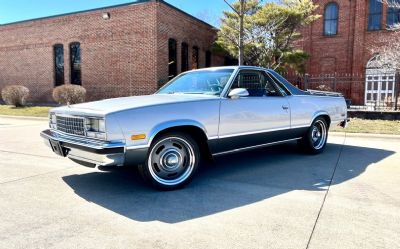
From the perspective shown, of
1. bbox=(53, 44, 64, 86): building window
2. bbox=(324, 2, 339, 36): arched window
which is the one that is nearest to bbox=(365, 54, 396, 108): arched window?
bbox=(324, 2, 339, 36): arched window

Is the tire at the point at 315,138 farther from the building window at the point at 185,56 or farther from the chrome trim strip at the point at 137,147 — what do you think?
the building window at the point at 185,56

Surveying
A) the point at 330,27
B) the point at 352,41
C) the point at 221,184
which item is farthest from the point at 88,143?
the point at 330,27

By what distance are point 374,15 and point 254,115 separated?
21804mm

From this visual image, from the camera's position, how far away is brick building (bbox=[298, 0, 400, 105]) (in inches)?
864

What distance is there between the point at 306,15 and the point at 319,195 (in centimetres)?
1537

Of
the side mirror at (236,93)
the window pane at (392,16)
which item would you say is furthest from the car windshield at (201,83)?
the window pane at (392,16)

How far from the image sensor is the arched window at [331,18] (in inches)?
933

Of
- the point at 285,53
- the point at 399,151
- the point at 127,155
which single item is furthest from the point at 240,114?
the point at 285,53

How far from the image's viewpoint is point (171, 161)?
14.4ft

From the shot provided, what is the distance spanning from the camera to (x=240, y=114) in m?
4.93

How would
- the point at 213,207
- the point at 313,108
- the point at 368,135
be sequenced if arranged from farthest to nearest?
the point at 368,135 < the point at 313,108 < the point at 213,207

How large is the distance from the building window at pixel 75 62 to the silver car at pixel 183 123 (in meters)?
15.1

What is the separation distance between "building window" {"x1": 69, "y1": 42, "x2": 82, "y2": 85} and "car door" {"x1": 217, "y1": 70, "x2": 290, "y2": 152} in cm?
1573

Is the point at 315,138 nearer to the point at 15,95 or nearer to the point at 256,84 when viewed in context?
the point at 256,84
